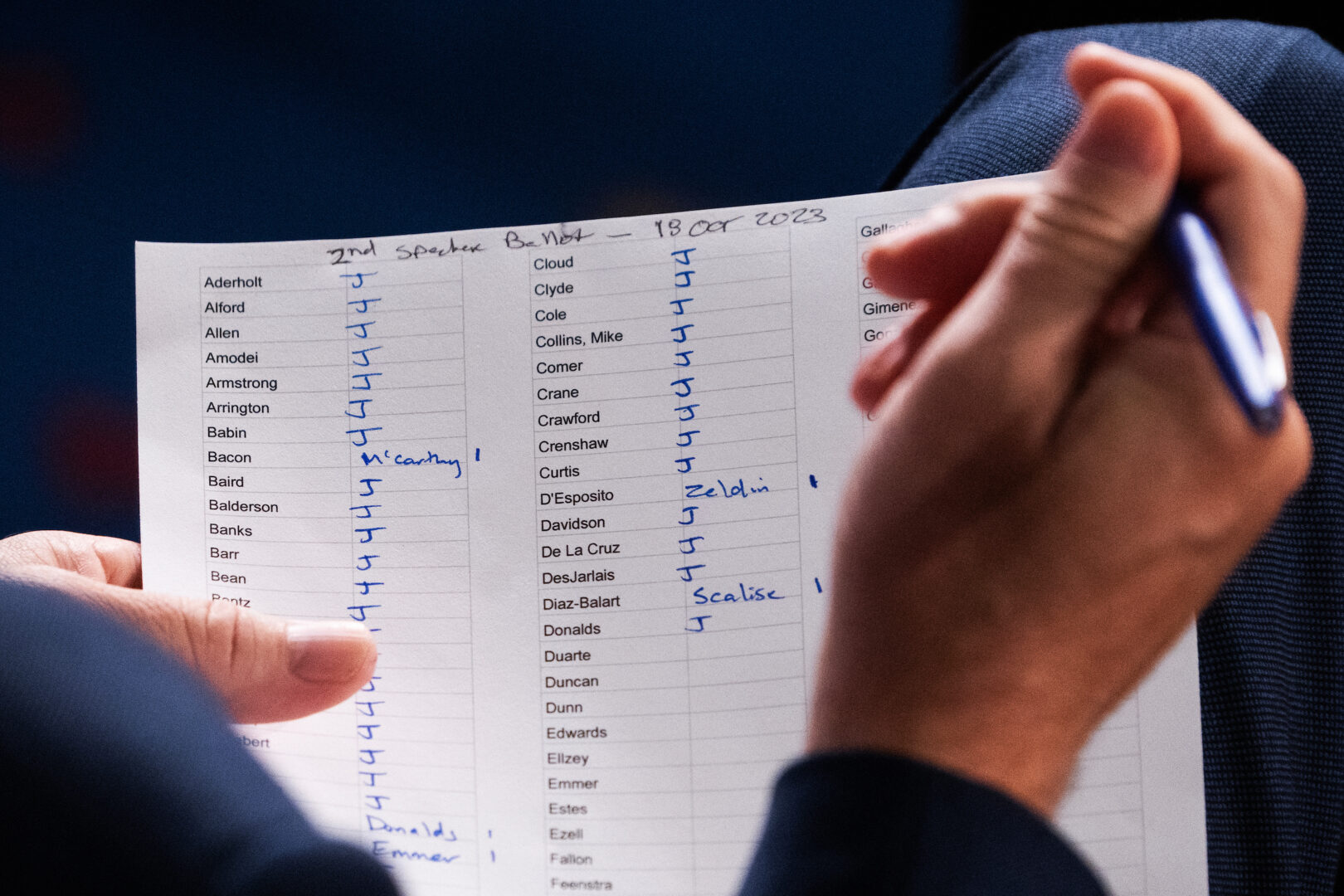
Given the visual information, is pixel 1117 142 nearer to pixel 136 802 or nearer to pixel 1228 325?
pixel 1228 325

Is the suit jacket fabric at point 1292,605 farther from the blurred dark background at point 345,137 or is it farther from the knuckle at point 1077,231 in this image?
the blurred dark background at point 345,137

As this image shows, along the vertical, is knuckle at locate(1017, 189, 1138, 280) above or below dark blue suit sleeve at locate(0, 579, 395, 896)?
above

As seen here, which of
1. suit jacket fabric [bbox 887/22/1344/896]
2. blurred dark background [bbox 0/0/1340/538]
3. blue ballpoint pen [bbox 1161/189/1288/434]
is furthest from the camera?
blurred dark background [bbox 0/0/1340/538]

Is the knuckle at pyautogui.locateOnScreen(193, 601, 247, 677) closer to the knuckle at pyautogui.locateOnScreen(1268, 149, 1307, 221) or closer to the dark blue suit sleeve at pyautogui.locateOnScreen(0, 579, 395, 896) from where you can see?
the dark blue suit sleeve at pyautogui.locateOnScreen(0, 579, 395, 896)

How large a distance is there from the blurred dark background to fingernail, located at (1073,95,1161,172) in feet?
1.51

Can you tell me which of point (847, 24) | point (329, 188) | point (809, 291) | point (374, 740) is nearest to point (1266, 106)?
point (809, 291)

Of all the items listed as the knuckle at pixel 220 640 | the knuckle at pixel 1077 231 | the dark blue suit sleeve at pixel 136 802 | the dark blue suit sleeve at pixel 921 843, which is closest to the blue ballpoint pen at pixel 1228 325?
the knuckle at pixel 1077 231

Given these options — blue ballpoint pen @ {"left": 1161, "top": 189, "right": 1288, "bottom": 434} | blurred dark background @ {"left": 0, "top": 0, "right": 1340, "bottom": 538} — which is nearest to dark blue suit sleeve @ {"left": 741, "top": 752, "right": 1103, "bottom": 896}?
blue ballpoint pen @ {"left": 1161, "top": 189, "right": 1288, "bottom": 434}

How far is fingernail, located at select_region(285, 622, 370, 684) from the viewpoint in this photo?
0.43m

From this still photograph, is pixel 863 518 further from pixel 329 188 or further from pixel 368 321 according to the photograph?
pixel 329 188

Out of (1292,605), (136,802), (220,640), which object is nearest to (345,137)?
(220,640)

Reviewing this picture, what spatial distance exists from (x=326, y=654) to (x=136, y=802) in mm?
151

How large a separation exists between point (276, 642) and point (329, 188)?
0.41m

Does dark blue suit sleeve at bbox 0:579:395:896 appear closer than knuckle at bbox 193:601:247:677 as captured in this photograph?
Yes
